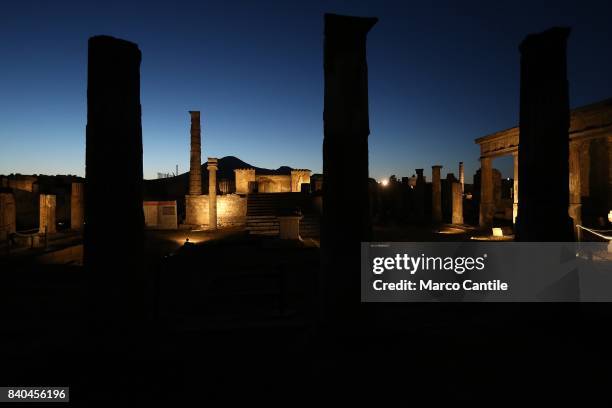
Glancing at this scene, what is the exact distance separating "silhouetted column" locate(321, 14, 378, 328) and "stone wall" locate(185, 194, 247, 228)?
21007 millimetres

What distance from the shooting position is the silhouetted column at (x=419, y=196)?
23172 millimetres

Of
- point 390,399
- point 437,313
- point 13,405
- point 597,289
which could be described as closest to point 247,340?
point 390,399

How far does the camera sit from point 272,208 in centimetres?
2242

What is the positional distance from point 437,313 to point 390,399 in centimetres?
253

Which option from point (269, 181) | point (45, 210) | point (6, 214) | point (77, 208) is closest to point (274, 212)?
point (77, 208)

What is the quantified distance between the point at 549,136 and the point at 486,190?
15.1m

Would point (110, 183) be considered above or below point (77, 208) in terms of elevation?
above

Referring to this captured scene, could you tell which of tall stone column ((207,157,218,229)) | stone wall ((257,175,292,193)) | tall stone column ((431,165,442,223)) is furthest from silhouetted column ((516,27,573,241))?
stone wall ((257,175,292,193))

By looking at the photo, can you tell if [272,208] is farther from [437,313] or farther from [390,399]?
[390,399]

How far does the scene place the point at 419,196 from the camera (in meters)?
23.6

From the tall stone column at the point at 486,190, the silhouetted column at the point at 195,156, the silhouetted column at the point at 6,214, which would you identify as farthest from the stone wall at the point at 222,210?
the tall stone column at the point at 486,190

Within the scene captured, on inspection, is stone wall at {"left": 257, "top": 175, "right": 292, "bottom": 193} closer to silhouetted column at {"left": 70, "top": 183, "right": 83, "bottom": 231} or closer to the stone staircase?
the stone staircase

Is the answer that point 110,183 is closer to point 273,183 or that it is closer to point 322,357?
point 322,357

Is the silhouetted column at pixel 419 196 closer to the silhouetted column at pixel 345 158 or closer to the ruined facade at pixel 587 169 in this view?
the ruined facade at pixel 587 169
